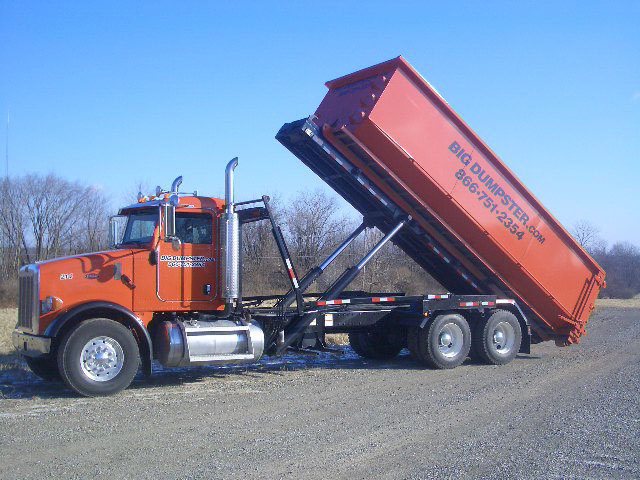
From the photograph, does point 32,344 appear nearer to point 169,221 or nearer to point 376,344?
point 169,221

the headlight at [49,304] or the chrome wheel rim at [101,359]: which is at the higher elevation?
the headlight at [49,304]

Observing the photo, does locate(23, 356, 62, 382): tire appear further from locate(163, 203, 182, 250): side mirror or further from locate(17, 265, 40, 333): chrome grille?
locate(163, 203, 182, 250): side mirror

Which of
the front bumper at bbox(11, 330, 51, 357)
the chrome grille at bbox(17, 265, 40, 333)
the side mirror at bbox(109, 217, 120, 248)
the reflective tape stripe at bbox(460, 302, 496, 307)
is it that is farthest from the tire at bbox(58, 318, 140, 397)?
the reflective tape stripe at bbox(460, 302, 496, 307)

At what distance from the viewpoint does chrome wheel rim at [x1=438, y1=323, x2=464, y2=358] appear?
38.4 ft

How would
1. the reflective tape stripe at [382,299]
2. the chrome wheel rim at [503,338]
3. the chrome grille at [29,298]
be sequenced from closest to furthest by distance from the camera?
the chrome grille at [29,298] < the reflective tape stripe at [382,299] < the chrome wheel rim at [503,338]

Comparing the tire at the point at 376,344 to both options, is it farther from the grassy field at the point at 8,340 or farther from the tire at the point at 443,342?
the grassy field at the point at 8,340

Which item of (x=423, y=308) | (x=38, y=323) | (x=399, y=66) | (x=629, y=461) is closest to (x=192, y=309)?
(x=38, y=323)

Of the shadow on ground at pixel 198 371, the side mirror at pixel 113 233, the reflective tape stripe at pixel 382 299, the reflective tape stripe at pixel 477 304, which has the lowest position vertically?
the shadow on ground at pixel 198 371

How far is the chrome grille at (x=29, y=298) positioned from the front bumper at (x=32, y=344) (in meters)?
0.10

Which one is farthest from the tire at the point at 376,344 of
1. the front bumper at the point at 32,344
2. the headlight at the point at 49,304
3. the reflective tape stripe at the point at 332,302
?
the front bumper at the point at 32,344

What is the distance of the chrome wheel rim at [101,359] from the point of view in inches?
347

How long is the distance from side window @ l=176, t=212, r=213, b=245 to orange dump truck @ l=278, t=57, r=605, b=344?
1870 mm

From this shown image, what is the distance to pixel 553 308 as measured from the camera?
1233 centimetres

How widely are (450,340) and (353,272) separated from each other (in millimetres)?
2116
